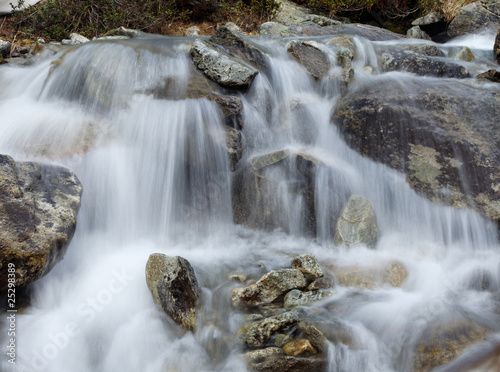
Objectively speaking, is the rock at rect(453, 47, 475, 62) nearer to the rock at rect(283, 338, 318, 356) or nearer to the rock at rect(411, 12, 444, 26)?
the rock at rect(411, 12, 444, 26)

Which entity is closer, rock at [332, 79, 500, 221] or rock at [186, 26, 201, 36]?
rock at [332, 79, 500, 221]

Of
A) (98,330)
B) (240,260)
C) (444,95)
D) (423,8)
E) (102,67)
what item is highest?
(423,8)

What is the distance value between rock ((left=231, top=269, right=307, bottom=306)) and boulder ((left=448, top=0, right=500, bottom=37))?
10.5m

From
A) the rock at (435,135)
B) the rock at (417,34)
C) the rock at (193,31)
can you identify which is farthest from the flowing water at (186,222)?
the rock at (417,34)

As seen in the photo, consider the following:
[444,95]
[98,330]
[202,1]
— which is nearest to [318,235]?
[98,330]

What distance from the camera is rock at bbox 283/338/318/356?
106 inches

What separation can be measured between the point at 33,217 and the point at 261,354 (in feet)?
7.95

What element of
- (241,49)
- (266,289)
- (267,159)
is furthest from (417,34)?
(266,289)

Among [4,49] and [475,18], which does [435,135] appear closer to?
[475,18]

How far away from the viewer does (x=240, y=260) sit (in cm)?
403

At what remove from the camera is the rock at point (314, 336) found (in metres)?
2.75

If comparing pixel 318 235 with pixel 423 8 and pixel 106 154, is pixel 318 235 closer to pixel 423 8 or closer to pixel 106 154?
pixel 106 154

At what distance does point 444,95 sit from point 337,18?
7.98 m

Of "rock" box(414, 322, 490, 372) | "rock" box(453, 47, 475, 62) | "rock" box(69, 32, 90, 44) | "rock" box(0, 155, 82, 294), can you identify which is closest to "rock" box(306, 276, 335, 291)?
"rock" box(414, 322, 490, 372)
